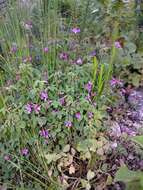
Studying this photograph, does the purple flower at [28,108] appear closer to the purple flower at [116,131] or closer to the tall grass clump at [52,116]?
the tall grass clump at [52,116]

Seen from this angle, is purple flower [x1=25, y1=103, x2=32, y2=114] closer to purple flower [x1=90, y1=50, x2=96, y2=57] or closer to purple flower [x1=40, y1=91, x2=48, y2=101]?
purple flower [x1=40, y1=91, x2=48, y2=101]

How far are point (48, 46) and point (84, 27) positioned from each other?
524 mm

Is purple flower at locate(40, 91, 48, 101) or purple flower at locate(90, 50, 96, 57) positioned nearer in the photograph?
purple flower at locate(40, 91, 48, 101)

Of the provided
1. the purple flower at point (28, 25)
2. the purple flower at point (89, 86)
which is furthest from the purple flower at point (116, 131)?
the purple flower at point (28, 25)

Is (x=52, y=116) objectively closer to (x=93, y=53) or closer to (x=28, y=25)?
(x=93, y=53)

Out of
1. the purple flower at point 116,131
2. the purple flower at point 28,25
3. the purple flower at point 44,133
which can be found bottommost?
the purple flower at point 116,131

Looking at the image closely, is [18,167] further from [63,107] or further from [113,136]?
[113,136]

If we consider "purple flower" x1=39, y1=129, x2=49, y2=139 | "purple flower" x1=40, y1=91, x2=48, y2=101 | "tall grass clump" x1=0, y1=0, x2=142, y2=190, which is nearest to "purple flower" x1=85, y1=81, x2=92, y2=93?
"tall grass clump" x1=0, y1=0, x2=142, y2=190

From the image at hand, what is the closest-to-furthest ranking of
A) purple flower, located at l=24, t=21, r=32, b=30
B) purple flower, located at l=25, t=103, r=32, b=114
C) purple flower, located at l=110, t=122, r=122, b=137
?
purple flower, located at l=25, t=103, r=32, b=114 < purple flower, located at l=110, t=122, r=122, b=137 < purple flower, located at l=24, t=21, r=32, b=30

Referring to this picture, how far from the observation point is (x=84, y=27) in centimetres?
299

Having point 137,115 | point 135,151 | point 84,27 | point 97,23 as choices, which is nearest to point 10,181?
point 135,151

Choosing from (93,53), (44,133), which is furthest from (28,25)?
(44,133)

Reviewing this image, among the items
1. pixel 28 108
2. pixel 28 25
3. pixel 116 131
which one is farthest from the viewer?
pixel 28 25

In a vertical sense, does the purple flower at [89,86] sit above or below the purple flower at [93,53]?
below
